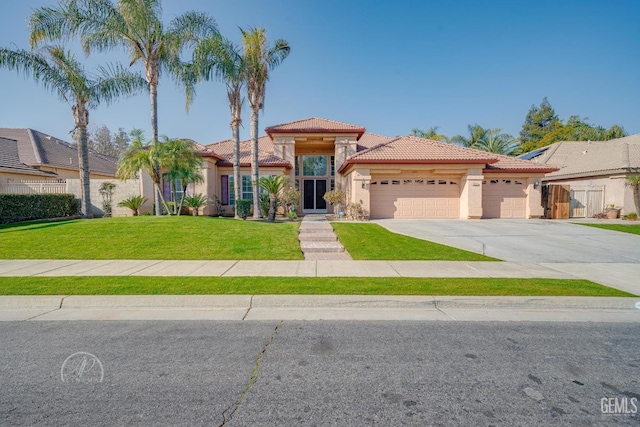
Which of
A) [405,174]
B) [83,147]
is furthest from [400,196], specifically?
[83,147]

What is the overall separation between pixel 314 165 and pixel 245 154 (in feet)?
16.1

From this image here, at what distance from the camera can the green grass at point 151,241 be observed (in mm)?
8641

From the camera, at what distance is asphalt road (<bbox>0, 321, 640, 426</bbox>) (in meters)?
2.48

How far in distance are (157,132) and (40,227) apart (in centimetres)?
671

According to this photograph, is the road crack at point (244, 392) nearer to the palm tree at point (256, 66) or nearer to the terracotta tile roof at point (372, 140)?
the palm tree at point (256, 66)

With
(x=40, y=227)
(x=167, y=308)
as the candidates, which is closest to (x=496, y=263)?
(x=167, y=308)

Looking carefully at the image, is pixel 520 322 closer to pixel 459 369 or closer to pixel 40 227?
pixel 459 369

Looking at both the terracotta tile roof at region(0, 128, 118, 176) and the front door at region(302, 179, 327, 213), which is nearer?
the front door at region(302, 179, 327, 213)

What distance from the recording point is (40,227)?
1170 centimetres

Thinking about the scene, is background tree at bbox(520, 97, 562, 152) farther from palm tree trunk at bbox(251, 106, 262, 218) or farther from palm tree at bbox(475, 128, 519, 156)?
palm tree trunk at bbox(251, 106, 262, 218)

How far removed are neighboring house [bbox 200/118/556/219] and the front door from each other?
0.67 metres

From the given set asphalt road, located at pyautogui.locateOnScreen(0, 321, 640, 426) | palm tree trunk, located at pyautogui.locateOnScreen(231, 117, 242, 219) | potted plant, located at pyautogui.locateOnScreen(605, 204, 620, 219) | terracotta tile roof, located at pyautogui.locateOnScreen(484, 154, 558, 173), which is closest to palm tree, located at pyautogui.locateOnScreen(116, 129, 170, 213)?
palm tree trunk, located at pyautogui.locateOnScreen(231, 117, 242, 219)

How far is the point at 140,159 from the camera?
47.6ft

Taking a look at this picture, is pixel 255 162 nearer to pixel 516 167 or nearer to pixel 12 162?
pixel 516 167
